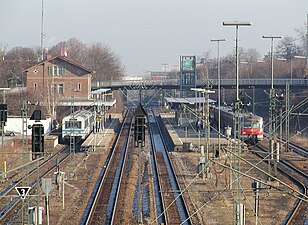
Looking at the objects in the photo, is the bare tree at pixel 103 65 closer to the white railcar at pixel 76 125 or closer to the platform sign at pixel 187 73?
the platform sign at pixel 187 73

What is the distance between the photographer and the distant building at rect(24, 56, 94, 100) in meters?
59.8

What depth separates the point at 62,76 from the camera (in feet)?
198

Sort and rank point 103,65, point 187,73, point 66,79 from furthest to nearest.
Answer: point 103,65, point 187,73, point 66,79

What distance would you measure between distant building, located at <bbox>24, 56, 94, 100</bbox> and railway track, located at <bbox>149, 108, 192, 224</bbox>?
1828 cm

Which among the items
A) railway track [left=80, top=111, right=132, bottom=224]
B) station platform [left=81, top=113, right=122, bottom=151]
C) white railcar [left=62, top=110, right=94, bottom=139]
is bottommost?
railway track [left=80, top=111, right=132, bottom=224]

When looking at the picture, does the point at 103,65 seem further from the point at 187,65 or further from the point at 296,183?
the point at 296,183

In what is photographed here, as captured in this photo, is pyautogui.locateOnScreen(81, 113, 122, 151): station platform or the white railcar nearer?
pyautogui.locateOnScreen(81, 113, 122, 151): station platform

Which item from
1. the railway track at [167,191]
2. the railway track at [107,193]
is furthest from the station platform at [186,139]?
the railway track at [107,193]

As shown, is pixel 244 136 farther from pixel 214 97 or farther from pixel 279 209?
pixel 214 97

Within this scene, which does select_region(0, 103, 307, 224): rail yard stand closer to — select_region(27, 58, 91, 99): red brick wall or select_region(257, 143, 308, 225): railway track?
select_region(257, 143, 308, 225): railway track

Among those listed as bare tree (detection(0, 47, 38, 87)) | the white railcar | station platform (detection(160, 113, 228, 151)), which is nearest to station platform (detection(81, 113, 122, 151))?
the white railcar

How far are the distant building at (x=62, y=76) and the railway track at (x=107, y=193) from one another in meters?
23.2

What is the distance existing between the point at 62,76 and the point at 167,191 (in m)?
39.2

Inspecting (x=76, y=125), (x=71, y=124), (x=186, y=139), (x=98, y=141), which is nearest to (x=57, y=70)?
(x=76, y=125)
